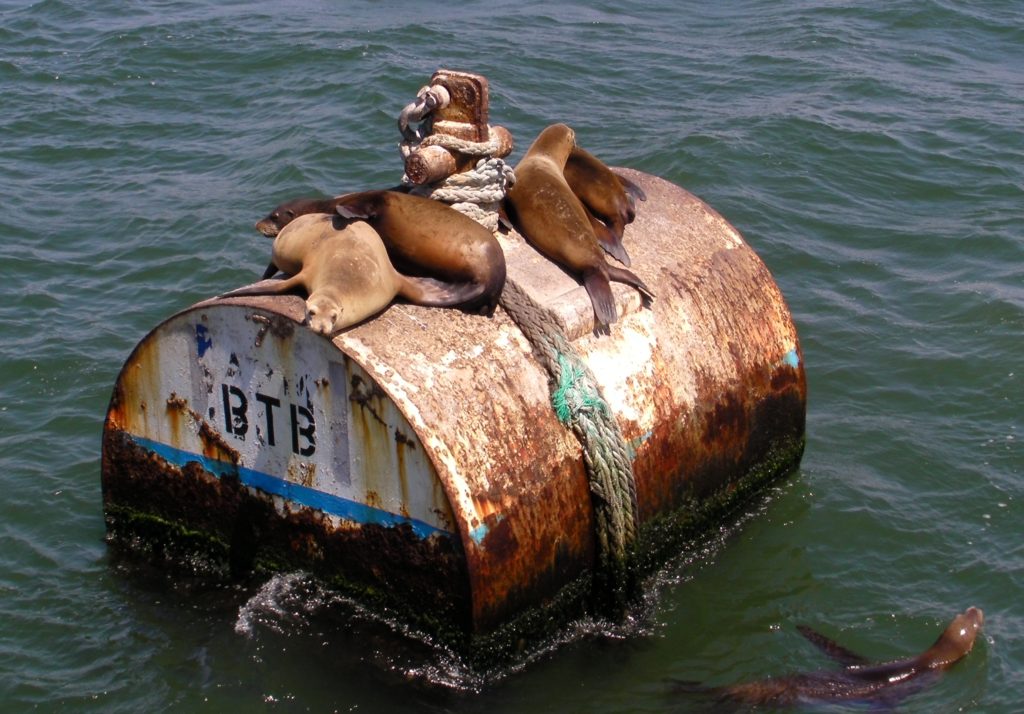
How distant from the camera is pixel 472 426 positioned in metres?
5.62

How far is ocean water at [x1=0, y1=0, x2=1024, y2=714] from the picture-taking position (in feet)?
20.6

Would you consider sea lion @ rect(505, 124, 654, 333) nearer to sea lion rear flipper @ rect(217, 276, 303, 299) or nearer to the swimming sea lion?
the swimming sea lion

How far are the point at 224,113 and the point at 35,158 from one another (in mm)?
2031

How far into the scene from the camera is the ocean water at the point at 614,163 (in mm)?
6273

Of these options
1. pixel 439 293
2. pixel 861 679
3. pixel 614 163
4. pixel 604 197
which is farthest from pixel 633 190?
pixel 614 163

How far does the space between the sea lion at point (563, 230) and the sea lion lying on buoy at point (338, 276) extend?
0.74m

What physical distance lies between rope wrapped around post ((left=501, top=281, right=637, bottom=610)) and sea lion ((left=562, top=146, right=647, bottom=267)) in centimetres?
82

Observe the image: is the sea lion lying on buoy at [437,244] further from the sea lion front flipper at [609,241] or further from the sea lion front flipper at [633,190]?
the sea lion front flipper at [633,190]

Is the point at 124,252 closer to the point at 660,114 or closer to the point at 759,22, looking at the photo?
the point at 660,114

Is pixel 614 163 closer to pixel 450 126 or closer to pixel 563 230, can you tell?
pixel 563 230

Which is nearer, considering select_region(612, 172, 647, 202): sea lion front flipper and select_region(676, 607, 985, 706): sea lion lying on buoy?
select_region(676, 607, 985, 706): sea lion lying on buoy

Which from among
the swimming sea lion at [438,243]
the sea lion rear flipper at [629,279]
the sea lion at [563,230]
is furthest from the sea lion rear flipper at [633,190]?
the swimming sea lion at [438,243]

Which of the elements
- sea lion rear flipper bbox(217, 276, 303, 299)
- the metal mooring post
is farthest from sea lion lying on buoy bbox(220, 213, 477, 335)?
the metal mooring post

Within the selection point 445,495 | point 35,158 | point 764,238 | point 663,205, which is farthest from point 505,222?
point 35,158
